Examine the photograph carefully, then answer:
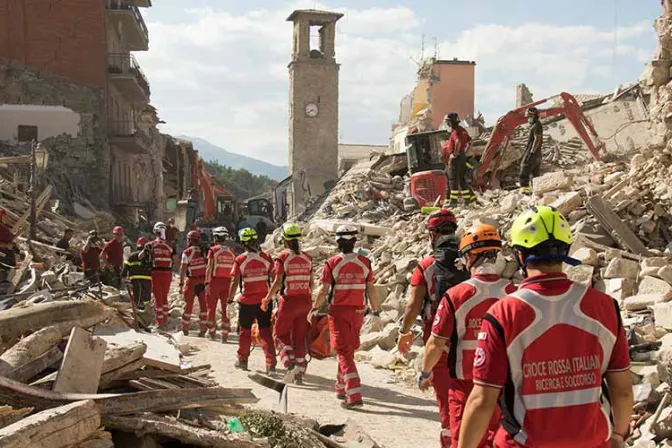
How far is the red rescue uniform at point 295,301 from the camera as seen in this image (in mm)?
9727

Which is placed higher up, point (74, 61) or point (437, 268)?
point (74, 61)

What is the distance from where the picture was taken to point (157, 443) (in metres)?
5.60

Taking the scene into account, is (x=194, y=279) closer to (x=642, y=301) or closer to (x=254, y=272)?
(x=254, y=272)

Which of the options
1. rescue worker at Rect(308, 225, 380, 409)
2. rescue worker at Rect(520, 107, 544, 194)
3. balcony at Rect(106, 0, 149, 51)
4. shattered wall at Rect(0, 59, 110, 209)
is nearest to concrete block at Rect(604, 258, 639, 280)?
rescue worker at Rect(308, 225, 380, 409)

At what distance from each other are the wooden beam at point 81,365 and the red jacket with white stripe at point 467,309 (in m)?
2.61

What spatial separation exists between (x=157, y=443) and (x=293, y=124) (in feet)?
169

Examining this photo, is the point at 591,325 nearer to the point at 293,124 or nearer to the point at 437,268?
the point at 437,268

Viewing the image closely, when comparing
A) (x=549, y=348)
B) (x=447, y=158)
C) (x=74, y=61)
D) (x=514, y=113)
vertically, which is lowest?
(x=549, y=348)

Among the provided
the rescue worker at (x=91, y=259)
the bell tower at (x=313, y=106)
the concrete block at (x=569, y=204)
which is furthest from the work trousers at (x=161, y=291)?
the bell tower at (x=313, y=106)

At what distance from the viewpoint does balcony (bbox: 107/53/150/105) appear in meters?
36.7

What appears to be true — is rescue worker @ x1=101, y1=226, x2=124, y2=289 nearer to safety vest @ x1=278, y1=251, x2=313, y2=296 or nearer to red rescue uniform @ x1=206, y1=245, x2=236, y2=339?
red rescue uniform @ x1=206, y1=245, x2=236, y2=339

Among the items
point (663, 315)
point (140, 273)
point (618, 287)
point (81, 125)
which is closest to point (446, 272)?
point (663, 315)

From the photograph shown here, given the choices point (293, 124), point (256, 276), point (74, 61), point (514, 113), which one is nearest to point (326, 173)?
point (293, 124)

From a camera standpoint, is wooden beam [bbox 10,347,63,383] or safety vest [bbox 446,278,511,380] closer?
safety vest [bbox 446,278,511,380]
